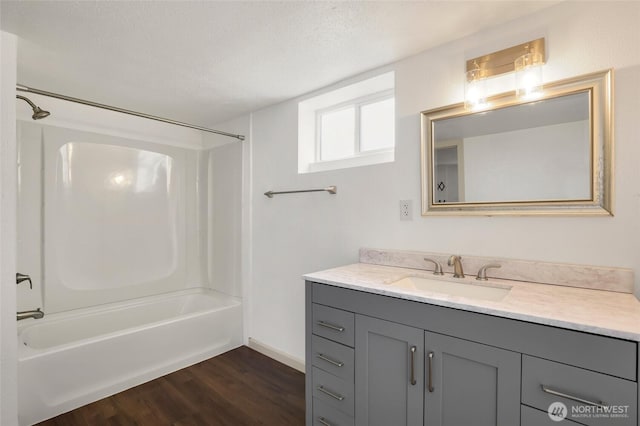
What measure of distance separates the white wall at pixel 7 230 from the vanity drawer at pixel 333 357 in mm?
1592

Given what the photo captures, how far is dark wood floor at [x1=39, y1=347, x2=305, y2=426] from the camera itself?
1.87 meters

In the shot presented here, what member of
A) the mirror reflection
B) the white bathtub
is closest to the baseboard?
the white bathtub

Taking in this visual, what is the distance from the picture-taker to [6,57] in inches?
61.8

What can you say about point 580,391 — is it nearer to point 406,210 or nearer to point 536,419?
point 536,419

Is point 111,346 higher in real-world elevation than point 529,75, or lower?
lower

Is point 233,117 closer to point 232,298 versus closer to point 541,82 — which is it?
point 232,298

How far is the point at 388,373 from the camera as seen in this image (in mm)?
1332

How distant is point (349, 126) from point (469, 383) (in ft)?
6.09

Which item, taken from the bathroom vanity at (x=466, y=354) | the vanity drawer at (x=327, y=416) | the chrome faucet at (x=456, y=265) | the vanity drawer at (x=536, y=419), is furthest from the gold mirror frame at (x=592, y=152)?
the vanity drawer at (x=327, y=416)

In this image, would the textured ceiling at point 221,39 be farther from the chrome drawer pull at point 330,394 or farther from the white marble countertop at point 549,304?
the chrome drawer pull at point 330,394

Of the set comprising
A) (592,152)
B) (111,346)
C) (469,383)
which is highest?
(592,152)

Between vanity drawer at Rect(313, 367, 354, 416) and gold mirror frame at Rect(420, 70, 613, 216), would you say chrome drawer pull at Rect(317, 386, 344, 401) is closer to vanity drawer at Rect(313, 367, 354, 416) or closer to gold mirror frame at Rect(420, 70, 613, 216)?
vanity drawer at Rect(313, 367, 354, 416)

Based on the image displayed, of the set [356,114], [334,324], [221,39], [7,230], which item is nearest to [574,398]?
[334,324]

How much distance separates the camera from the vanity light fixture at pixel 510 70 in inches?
56.7
